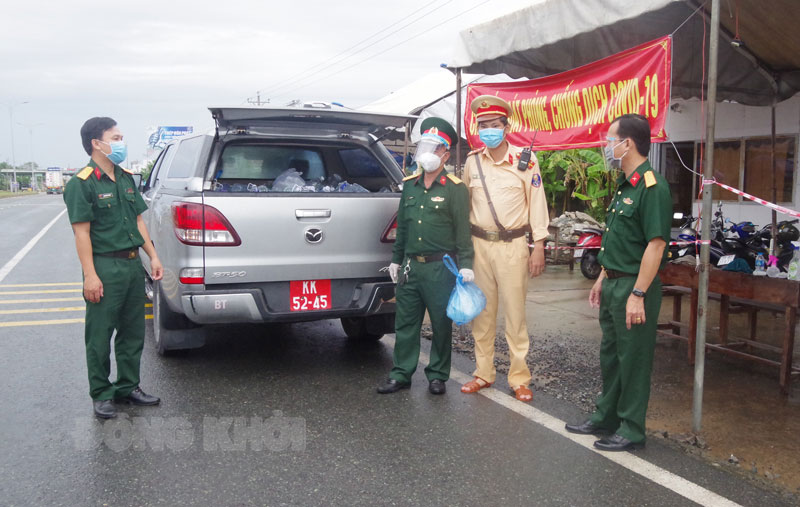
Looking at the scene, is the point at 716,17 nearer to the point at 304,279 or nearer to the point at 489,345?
the point at 489,345

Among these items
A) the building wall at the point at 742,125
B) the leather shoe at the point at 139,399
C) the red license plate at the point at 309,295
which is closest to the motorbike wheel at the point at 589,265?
the building wall at the point at 742,125

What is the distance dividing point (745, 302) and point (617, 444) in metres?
2.66

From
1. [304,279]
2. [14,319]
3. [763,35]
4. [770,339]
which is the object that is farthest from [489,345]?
[14,319]

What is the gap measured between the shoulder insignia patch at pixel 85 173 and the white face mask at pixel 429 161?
6.71 ft

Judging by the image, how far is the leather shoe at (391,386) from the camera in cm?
462

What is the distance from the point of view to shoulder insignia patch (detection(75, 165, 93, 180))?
400cm

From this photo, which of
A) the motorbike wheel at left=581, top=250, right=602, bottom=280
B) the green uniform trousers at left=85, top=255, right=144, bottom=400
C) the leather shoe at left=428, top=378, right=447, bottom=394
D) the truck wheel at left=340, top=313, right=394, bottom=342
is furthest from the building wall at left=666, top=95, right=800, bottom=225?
the green uniform trousers at left=85, top=255, right=144, bottom=400

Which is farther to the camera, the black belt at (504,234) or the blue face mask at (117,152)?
the black belt at (504,234)

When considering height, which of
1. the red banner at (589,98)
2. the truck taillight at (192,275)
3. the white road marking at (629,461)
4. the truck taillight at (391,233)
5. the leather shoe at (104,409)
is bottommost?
the white road marking at (629,461)

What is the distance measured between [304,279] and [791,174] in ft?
22.3

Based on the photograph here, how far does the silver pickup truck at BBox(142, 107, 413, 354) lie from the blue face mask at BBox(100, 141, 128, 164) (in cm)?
46

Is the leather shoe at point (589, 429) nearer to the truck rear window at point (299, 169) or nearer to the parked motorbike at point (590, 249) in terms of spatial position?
the truck rear window at point (299, 169)

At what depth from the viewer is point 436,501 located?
3.07m

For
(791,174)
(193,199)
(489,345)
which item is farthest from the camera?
(791,174)
